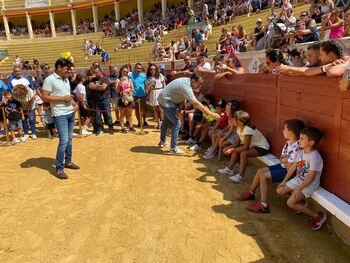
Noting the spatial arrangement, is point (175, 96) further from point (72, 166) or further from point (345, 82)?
point (345, 82)

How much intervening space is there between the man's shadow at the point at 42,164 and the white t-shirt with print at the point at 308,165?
12.8 ft

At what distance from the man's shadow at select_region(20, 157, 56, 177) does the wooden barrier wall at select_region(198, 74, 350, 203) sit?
363 centimetres

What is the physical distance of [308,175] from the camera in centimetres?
354

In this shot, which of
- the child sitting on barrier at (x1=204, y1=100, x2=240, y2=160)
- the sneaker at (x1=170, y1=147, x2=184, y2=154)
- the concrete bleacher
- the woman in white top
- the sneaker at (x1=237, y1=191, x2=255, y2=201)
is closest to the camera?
the sneaker at (x1=237, y1=191, x2=255, y2=201)

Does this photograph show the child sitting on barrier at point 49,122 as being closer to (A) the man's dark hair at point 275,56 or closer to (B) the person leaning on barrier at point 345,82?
(A) the man's dark hair at point 275,56

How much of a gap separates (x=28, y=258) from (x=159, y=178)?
7.64 ft

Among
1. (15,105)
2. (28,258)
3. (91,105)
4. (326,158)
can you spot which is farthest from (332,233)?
(15,105)

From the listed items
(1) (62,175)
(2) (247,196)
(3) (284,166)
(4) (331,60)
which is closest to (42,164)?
(1) (62,175)

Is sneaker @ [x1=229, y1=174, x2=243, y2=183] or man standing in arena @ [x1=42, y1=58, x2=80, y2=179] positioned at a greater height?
man standing in arena @ [x1=42, y1=58, x2=80, y2=179]

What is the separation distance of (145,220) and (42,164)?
3.10 m

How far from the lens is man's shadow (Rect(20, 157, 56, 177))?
575 centimetres

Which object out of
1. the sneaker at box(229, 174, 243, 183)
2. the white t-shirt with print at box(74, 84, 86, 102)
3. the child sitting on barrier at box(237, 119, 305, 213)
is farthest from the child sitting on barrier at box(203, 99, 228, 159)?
the white t-shirt with print at box(74, 84, 86, 102)

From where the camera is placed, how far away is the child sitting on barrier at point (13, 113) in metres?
7.86

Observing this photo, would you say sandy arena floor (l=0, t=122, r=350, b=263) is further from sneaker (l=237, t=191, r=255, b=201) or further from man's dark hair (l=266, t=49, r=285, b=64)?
man's dark hair (l=266, t=49, r=285, b=64)
